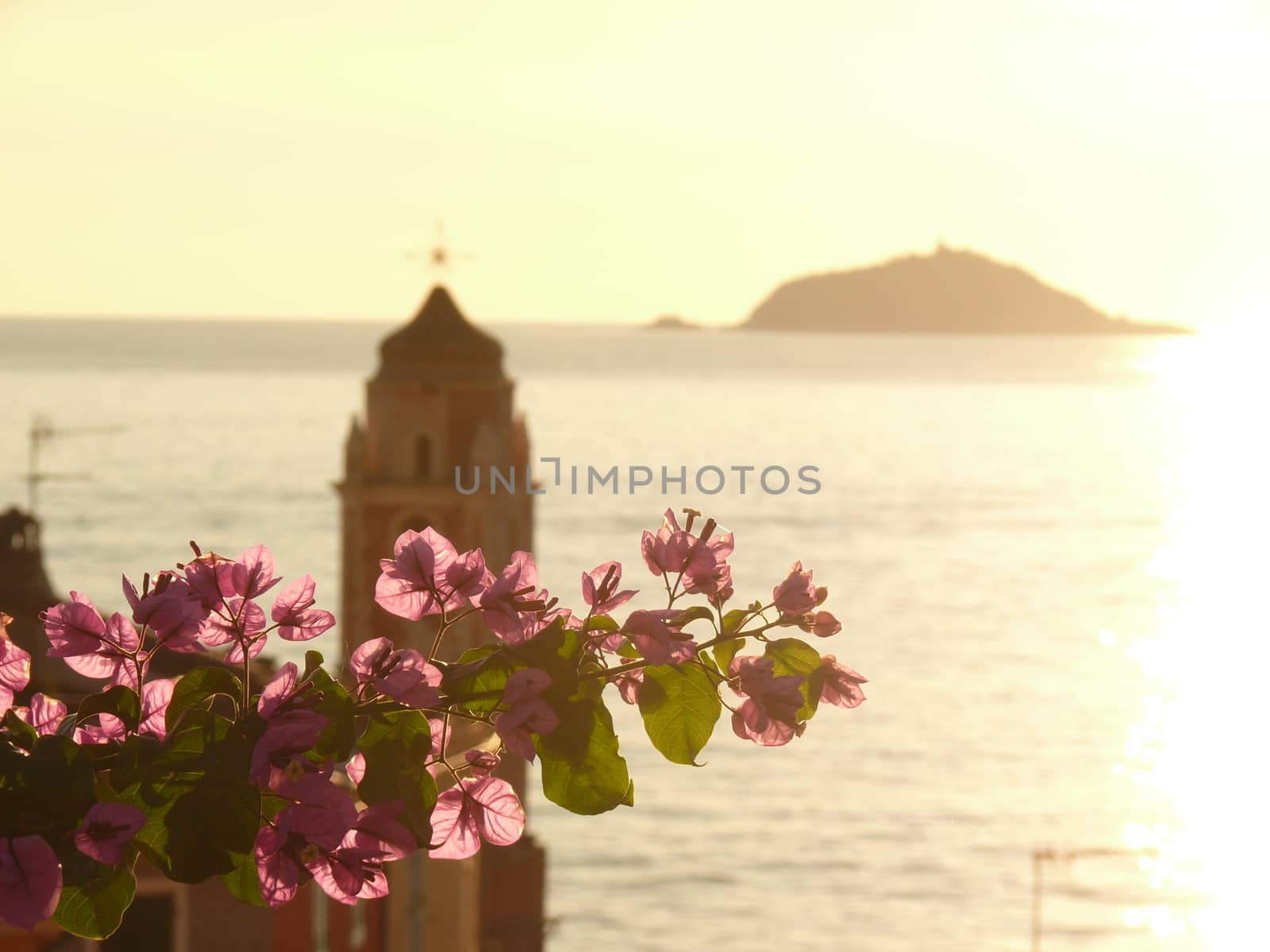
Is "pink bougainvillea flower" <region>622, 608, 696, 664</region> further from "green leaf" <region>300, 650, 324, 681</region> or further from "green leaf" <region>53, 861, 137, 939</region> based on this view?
"green leaf" <region>53, 861, 137, 939</region>

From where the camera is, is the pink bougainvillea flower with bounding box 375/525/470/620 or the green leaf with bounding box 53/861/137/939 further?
the pink bougainvillea flower with bounding box 375/525/470/620

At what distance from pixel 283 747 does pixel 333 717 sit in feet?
0.29

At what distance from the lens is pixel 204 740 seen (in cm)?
171

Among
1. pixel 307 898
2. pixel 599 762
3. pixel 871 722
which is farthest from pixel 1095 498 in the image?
pixel 599 762

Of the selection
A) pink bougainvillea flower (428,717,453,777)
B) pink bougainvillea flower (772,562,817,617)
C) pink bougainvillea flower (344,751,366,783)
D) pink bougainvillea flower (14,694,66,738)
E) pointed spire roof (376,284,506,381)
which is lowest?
pink bougainvillea flower (344,751,366,783)

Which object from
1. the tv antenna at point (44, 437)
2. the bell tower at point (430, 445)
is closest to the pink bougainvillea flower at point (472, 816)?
the tv antenna at point (44, 437)

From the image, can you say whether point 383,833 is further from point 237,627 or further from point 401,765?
point 237,627

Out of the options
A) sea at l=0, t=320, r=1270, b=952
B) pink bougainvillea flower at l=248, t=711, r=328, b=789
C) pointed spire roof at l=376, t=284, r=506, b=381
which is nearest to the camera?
pink bougainvillea flower at l=248, t=711, r=328, b=789

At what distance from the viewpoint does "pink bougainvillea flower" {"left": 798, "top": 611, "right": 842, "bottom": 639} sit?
72.7 inches

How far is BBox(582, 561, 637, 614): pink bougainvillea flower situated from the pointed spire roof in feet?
116

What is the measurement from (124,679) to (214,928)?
2120cm

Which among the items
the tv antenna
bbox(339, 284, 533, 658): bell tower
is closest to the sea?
the tv antenna

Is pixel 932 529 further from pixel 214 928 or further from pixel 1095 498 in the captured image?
pixel 214 928

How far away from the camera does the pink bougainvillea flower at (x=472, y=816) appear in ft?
6.12
